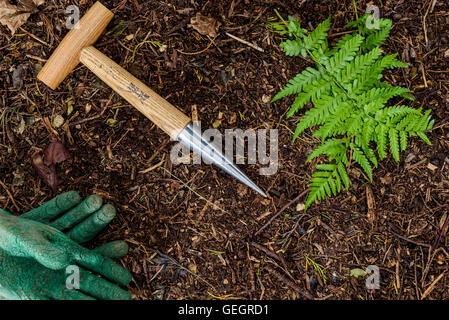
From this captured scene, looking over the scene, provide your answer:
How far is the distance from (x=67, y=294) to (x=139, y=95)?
180 cm

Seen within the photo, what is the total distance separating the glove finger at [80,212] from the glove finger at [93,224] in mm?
53

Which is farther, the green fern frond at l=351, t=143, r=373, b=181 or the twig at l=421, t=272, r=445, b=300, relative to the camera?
the twig at l=421, t=272, r=445, b=300

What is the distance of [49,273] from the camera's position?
2893 millimetres

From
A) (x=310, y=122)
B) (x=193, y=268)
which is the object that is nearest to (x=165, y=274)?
(x=193, y=268)

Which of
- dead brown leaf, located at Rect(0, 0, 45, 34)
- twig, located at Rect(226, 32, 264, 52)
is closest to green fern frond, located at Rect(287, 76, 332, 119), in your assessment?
twig, located at Rect(226, 32, 264, 52)

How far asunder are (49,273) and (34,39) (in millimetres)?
2407

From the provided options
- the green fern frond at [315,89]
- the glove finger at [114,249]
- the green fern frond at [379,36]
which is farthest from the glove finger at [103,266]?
the green fern frond at [379,36]

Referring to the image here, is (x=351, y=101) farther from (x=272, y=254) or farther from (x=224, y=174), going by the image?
(x=272, y=254)

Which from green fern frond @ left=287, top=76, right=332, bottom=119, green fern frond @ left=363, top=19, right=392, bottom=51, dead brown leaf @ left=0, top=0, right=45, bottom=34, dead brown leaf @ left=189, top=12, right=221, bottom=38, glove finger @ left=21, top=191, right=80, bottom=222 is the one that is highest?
dead brown leaf @ left=0, top=0, right=45, bottom=34

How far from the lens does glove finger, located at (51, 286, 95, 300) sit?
2.86m

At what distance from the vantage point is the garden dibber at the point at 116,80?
3.19 metres

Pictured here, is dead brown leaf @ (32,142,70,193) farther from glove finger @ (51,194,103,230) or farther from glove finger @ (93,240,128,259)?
glove finger @ (93,240,128,259)

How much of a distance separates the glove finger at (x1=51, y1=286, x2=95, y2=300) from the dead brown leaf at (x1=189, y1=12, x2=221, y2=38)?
271 cm

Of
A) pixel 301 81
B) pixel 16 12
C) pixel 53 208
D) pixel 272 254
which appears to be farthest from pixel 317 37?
pixel 16 12
